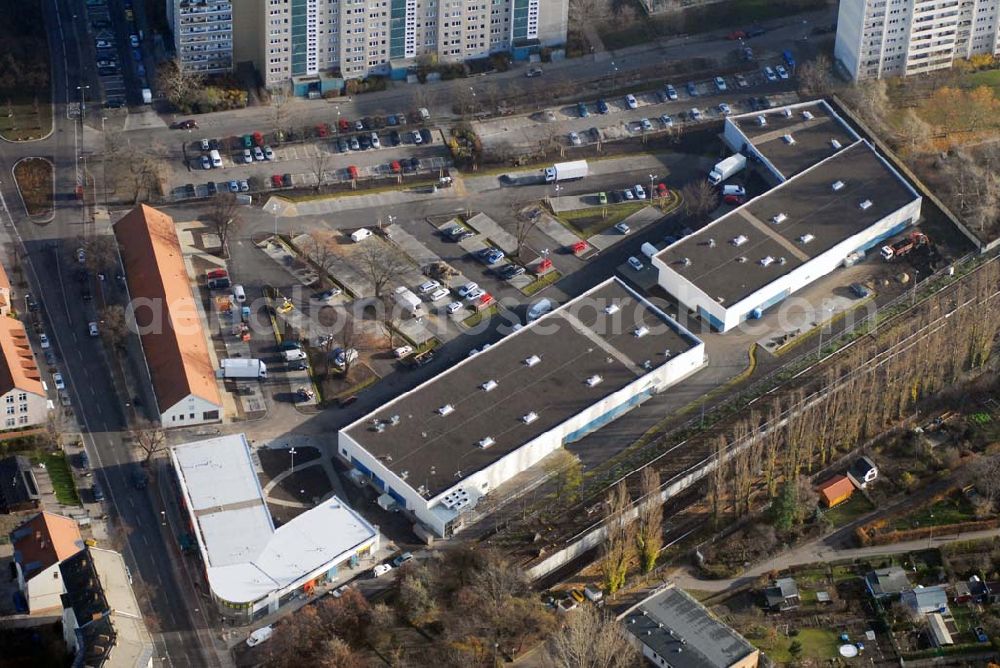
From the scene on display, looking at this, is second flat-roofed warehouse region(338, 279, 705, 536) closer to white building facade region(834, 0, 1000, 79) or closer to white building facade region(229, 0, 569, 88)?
white building facade region(229, 0, 569, 88)

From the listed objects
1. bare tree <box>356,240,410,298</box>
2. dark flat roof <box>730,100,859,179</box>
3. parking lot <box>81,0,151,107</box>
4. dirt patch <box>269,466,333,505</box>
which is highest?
parking lot <box>81,0,151,107</box>

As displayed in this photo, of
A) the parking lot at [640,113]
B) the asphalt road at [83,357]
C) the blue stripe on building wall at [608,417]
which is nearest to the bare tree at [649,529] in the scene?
the blue stripe on building wall at [608,417]

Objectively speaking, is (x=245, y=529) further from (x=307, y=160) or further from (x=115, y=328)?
(x=307, y=160)

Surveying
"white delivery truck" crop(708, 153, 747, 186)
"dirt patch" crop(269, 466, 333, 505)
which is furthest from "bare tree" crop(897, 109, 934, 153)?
"dirt patch" crop(269, 466, 333, 505)

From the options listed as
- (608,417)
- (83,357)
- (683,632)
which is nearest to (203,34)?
(83,357)

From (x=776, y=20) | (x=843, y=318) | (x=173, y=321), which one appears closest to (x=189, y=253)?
(x=173, y=321)

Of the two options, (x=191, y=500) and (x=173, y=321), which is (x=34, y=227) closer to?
(x=173, y=321)
